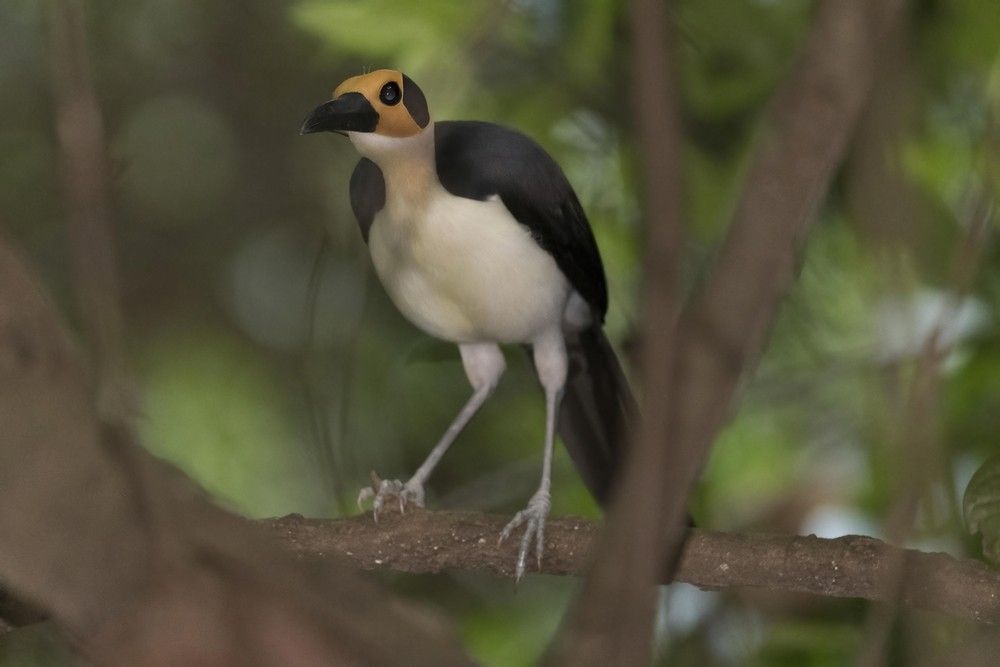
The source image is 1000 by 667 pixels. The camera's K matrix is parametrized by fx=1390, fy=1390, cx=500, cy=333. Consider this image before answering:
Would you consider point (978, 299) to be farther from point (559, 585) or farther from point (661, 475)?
point (661, 475)

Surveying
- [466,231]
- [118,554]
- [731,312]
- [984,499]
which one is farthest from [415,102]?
[118,554]

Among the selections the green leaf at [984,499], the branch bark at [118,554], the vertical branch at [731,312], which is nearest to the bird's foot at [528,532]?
the green leaf at [984,499]

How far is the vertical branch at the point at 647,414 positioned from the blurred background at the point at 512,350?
33 centimetres

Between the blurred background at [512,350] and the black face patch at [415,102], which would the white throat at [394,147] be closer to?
the black face patch at [415,102]

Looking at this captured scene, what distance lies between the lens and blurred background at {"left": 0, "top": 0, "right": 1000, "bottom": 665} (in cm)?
216

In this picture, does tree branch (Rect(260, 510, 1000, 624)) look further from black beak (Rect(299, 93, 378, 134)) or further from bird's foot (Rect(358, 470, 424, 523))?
black beak (Rect(299, 93, 378, 134))

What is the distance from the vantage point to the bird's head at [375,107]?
7.75 feet

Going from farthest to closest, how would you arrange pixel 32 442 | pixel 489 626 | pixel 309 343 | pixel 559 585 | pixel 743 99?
pixel 559 585 < pixel 489 626 < pixel 743 99 < pixel 309 343 < pixel 32 442

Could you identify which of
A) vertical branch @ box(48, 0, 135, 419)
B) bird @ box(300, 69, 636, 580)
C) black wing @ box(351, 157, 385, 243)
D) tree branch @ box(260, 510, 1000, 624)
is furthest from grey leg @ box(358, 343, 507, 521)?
vertical branch @ box(48, 0, 135, 419)

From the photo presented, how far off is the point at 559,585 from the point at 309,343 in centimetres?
169

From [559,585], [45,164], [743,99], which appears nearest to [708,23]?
[743,99]

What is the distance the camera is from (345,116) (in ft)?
7.83

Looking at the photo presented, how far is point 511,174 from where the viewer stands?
9.21 feet

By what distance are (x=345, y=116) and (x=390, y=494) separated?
796mm
